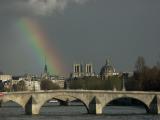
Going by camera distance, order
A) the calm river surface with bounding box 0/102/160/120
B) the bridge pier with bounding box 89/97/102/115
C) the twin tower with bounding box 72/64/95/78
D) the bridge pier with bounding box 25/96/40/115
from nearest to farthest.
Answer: the calm river surface with bounding box 0/102/160/120 < the bridge pier with bounding box 25/96/40/115 < the bridge pier with bounding box 89/97/102/115 < the twin tower with bounding box 72/64/95/78

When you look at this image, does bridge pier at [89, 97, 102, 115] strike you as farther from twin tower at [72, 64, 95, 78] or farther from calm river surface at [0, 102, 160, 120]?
twin tower at [72, 64, 95, 78]

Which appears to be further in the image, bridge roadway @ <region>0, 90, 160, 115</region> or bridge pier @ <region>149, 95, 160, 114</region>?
bridge pier @ <region>149, 95, 160, 114</region>

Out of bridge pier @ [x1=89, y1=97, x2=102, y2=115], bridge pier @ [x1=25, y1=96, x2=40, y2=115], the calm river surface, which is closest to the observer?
the calm river surface

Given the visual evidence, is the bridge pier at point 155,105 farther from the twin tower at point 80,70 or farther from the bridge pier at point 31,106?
the twin tower at point 80,70

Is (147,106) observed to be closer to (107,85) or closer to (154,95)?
(154,95)

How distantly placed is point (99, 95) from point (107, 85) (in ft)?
135

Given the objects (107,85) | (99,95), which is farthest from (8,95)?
(107,85)

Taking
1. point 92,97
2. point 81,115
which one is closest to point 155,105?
point 92,97

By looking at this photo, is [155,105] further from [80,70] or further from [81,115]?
[80,70]

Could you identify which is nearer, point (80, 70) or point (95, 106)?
point (95, 106)

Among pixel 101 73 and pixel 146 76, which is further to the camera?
pixel 101 73

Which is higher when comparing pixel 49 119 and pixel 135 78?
pixel 135 78

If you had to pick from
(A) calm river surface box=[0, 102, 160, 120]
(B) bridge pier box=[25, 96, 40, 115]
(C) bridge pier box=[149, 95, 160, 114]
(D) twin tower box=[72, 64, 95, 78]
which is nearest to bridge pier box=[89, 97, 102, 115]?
(A) calm river surface box=[0, 102, 160, 120]

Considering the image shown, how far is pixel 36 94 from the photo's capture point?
211 ft
